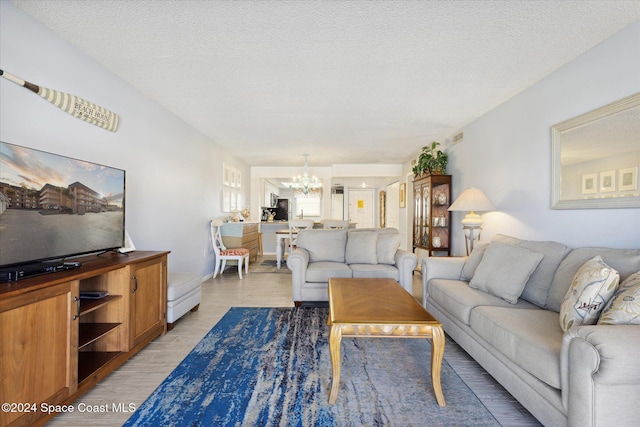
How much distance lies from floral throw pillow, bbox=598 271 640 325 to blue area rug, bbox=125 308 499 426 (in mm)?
804

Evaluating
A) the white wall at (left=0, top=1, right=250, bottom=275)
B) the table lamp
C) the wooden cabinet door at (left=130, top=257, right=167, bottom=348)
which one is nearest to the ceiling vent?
the table lamp

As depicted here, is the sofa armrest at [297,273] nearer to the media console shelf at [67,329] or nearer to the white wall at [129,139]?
the media console shelf at [67,329]

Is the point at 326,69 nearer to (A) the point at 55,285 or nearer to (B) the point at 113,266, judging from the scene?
(B) the point at 113,266

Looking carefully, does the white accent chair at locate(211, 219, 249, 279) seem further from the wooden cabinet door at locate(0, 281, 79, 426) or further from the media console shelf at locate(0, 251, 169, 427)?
the wooden cabinet door at locate(0, 281, 79, 426)

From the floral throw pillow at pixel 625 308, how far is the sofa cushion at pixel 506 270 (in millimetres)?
719

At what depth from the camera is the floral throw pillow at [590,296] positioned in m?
1.49

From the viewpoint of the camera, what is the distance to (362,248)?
384 centimetres

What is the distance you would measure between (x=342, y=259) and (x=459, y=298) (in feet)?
5.93

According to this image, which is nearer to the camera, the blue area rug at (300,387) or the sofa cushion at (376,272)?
the blue area rug at (300,387)

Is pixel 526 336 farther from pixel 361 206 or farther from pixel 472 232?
pixel 361 206

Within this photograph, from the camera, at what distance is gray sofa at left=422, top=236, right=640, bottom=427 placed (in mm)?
1153

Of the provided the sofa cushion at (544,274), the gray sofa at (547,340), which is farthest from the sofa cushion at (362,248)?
the sofa cushion at (544,274)

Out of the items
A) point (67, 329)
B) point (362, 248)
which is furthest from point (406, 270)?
point (67, 329)

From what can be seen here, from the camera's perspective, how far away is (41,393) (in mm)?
1416
